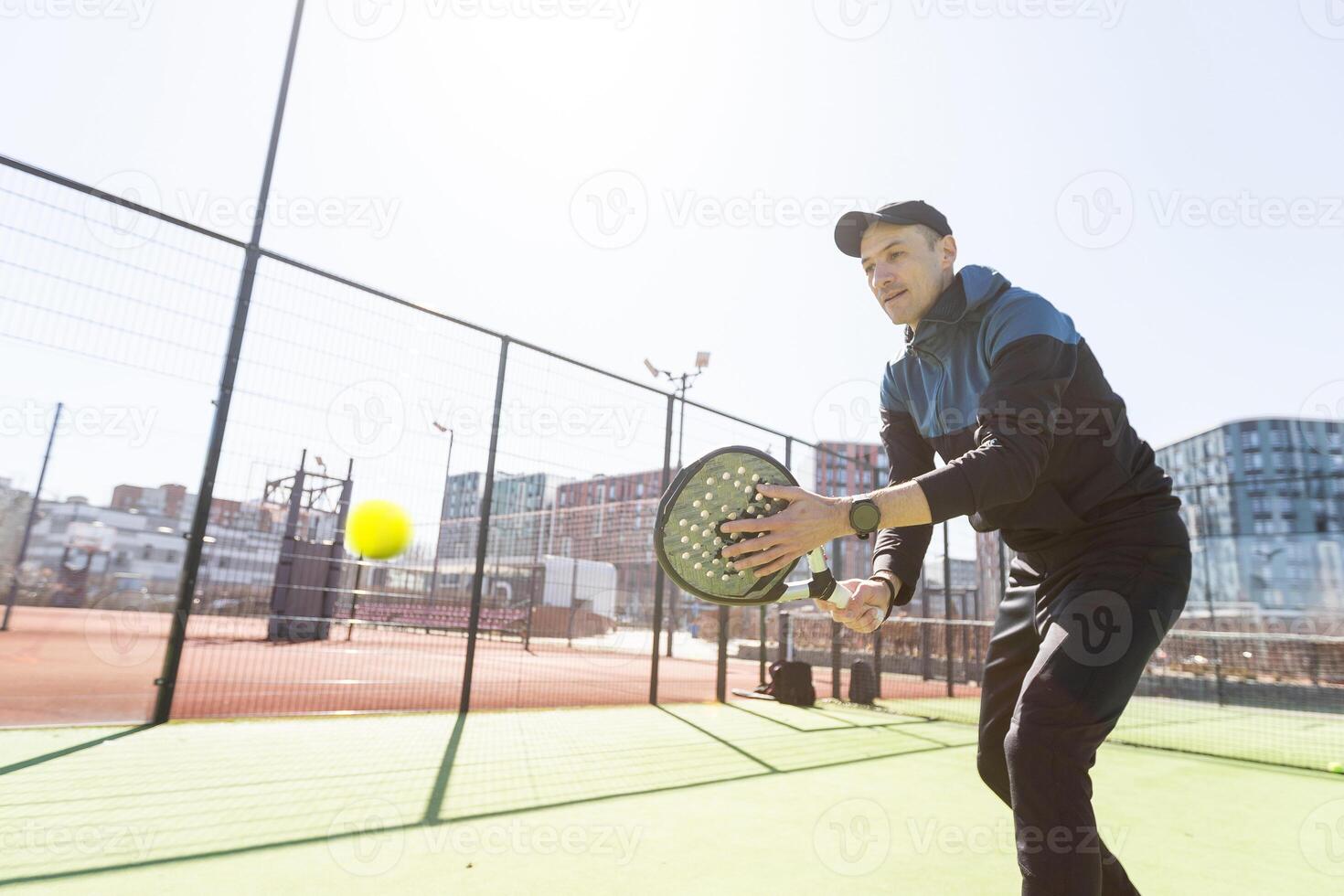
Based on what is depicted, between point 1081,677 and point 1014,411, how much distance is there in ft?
2.07

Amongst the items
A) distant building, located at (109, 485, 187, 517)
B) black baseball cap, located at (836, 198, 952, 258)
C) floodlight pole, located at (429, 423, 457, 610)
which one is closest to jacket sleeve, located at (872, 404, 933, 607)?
black baseball cap, located at (836, 198, 952, 258)

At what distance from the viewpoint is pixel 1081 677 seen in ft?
5.40

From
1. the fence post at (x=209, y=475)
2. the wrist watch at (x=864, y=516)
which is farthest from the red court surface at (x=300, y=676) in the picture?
the wrist watch at (x=864, y=516)

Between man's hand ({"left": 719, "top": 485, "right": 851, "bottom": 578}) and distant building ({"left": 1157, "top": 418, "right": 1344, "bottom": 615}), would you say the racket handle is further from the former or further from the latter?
distant building ({"left": 1157, "top": 418, "right": 1344, "bottom": 615})

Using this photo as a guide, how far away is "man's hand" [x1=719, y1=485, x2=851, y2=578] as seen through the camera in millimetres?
1564

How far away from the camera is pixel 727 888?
2703 millimetres

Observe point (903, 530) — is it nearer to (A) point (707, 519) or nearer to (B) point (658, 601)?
(A) point (707, 519)

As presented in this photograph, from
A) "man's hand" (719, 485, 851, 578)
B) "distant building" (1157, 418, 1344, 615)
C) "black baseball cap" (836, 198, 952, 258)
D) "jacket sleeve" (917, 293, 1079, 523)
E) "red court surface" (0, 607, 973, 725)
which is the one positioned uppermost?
"distant building" (1157, 418, 1344, 615)

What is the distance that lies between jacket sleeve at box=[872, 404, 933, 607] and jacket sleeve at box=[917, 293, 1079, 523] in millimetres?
471

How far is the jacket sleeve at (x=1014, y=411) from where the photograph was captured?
1.60 meters

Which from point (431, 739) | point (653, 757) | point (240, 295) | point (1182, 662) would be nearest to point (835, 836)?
point (653, 757)

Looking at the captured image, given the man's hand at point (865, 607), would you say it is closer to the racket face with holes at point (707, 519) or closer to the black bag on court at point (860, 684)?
the racket face with holes at point (707, 519)

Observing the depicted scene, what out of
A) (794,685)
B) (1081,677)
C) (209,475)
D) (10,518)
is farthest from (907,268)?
(10,518)

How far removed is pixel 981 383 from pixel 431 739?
206 inches
